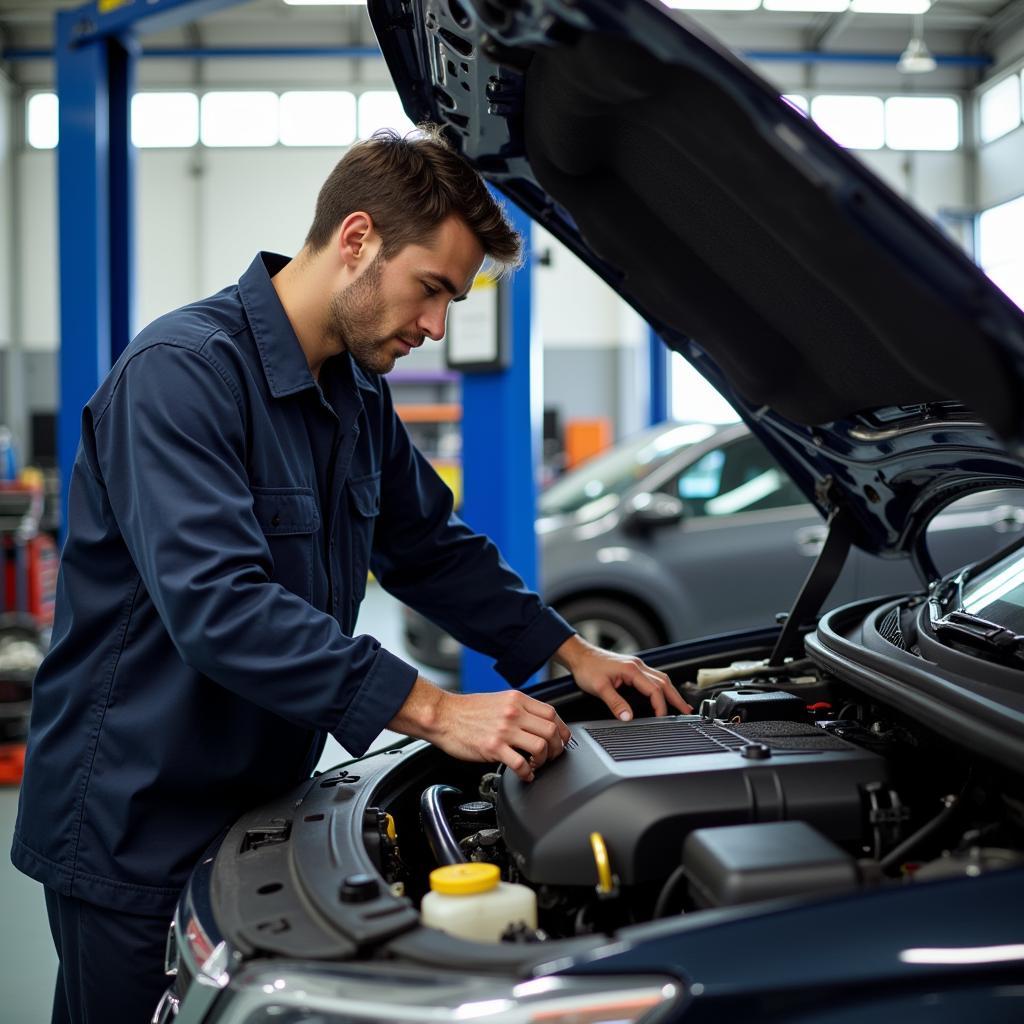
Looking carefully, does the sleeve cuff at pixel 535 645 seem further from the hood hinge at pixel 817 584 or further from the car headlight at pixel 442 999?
the car headlight at pixel 442 999

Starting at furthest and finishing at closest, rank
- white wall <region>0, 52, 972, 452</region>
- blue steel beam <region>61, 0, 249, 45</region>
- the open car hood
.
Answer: white wall <region>0, 52, 972, 452</region>, blue steel beam <region>61, 0, 249, 45</region>, the open car hood

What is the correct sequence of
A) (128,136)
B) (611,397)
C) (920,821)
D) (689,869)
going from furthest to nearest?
1. (611,397)
2. (128,136)
3. (920,821)
4. (689,869)

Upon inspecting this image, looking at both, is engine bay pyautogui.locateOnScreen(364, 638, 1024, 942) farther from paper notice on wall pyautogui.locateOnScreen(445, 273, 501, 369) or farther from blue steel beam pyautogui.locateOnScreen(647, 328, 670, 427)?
blue steel beam pyautogui.locateOnScreen(647, 328, 670, 427)

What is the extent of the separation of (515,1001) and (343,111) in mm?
13772

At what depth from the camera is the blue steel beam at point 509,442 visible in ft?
12.9

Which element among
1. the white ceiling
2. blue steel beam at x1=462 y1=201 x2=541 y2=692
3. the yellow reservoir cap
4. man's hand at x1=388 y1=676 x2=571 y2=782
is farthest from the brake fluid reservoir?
the white ceiling

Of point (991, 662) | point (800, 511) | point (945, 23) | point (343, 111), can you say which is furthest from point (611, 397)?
point (991, 662)

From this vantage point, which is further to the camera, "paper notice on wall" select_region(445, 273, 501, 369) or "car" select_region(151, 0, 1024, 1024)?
"paper notice on wall" select_region(445, 273, 501, 369)

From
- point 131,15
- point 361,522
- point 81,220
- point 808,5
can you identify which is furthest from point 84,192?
point 808,5

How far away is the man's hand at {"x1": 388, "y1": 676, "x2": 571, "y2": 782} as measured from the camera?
1273mm

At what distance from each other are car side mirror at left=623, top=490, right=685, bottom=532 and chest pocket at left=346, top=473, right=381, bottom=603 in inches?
108

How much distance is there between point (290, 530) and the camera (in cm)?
146

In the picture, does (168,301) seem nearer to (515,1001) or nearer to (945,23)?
(945,23)

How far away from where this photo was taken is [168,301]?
44.1 feet
